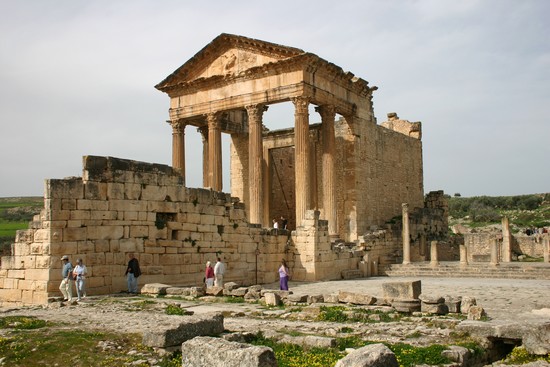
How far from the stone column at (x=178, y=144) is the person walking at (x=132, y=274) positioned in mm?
15017

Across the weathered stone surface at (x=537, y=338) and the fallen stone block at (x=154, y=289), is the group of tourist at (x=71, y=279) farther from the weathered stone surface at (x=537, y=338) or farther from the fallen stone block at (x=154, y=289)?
the weathered stone surface at (x=537, y=338)

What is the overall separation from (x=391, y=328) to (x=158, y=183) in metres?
8.24

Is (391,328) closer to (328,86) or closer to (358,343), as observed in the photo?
(358,343)

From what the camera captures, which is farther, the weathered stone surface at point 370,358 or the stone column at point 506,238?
the stone column at point 506,238

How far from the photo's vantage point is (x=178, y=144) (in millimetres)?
28938

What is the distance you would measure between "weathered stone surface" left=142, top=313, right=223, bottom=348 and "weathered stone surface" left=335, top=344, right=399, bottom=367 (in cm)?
235

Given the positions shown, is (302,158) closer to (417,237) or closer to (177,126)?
(177,126)

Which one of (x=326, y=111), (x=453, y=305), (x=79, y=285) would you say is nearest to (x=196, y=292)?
(x=79, y=285)

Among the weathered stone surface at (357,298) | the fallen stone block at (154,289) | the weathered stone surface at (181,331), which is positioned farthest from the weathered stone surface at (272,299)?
the weathered stone surface at (181,331)

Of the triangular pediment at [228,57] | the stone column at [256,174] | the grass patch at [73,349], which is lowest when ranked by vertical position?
the grass patch at [73,349]

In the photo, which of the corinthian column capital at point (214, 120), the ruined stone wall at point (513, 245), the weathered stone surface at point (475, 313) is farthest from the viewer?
the ruined stone wall at point (513, 245)

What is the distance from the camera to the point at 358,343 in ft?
24.9

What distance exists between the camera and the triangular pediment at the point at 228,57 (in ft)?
82.5

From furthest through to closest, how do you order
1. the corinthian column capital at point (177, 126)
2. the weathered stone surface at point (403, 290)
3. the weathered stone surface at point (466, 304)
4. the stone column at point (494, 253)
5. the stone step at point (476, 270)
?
the corinthian column capital at point (177, 126) < the stone column at point (494, 253) < the stone step at point (476, 270) < the weathered stone surface at point (403, 290) < the weathered stone surface at point (466, 304)
